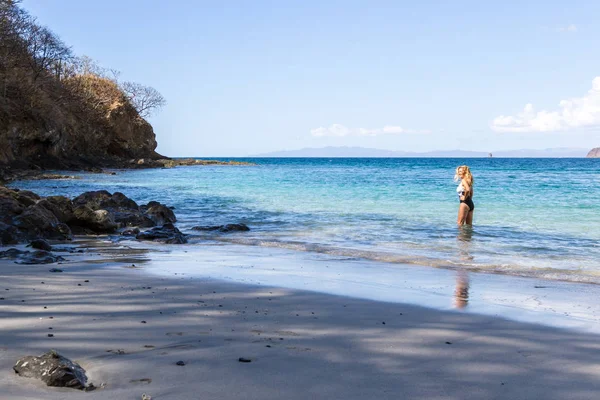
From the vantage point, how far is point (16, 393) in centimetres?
257

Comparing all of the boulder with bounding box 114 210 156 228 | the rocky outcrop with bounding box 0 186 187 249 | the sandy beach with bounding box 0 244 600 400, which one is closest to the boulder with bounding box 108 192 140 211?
the rocky outcrop with bounding box 0 186 187 249

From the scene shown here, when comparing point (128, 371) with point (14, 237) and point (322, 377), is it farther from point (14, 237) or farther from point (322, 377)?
point (14, 237)

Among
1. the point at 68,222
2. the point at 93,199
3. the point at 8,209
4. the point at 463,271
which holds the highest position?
the point at 8,209

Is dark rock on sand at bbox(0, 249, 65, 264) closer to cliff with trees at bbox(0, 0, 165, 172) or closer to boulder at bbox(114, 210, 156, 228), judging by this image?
boulder at bbox(114, 210, 156, 228)

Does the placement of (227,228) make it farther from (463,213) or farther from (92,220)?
(463,213)

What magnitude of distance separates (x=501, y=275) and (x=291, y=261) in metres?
2.89

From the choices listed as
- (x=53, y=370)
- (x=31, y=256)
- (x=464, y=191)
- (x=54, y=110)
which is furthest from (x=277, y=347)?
(x=54, y=110)

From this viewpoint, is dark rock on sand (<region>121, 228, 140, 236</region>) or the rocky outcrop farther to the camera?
dark rock on sand (<region>121, 228, 140, 236</region>)

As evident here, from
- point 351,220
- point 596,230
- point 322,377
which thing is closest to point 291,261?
point 322,377

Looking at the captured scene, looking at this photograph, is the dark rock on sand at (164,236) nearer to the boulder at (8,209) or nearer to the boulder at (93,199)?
the boulder at (8,209)

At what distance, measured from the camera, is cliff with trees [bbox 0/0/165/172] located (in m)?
37.6

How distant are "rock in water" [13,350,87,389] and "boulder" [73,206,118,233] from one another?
8778 mm

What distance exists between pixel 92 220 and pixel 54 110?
122 ft

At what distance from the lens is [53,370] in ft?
9.08
